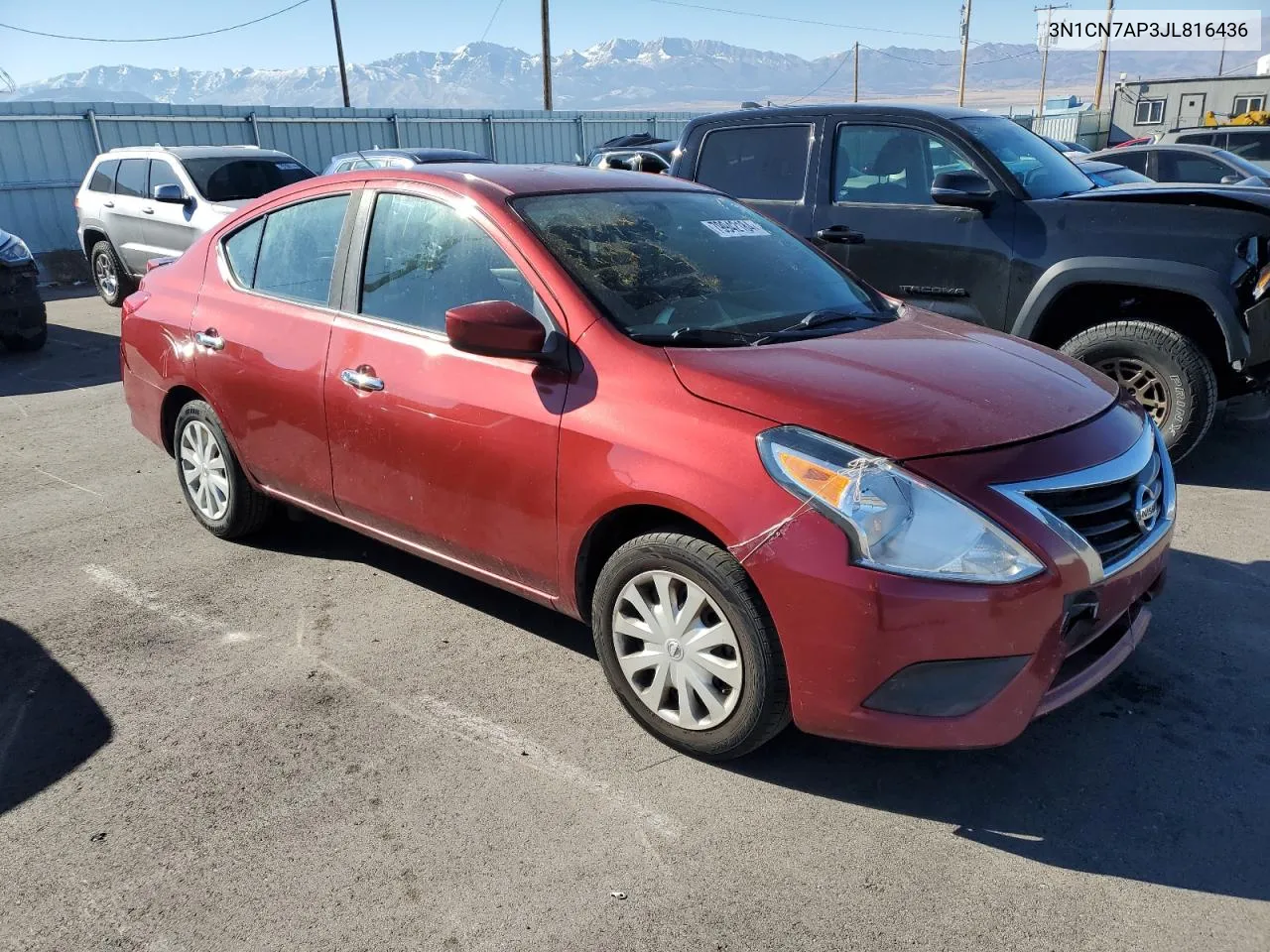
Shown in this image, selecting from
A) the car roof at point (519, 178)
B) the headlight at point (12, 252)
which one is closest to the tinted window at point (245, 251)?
the car roof at point (519, 178)

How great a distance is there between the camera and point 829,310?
11.8 ft

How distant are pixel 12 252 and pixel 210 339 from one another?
6.41m

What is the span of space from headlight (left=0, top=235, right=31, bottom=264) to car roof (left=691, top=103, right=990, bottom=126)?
6.62 metres

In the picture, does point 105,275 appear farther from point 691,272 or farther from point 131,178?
point 691,272

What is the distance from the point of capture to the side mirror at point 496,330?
3.01 m

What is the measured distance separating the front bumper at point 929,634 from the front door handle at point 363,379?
5.43 feet

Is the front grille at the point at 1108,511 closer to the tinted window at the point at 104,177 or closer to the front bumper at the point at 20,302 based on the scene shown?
the front bumper at the point at 20,302

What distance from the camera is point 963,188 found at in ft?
18.1

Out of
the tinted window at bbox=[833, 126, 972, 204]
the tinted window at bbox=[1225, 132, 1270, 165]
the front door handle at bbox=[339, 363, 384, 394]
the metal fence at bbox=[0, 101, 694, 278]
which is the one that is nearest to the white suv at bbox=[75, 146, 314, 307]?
the metal fence at bbox=[0, 101, 694, 278]

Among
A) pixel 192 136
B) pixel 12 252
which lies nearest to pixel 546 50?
pixel 192 136

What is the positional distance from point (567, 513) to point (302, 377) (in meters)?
1.43

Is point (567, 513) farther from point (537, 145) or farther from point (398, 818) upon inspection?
point (537, 145)

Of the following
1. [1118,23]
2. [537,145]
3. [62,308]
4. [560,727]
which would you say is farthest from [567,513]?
[1118,23]

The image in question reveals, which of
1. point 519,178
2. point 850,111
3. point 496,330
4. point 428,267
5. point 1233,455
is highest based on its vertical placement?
point 850,111
